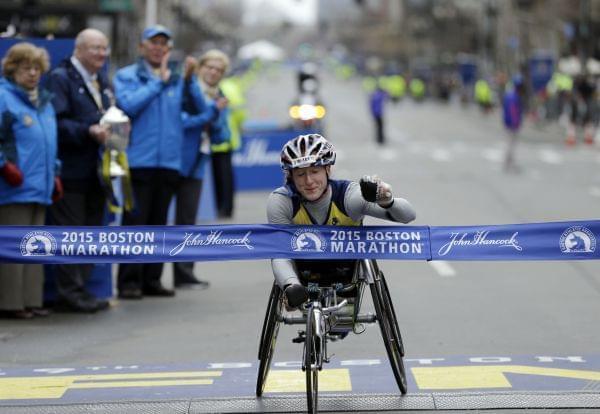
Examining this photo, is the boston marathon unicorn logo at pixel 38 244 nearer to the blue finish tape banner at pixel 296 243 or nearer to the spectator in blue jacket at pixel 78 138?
the blue finish tape banner at pixel 296 243

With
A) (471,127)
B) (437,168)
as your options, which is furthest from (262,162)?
(471,127)

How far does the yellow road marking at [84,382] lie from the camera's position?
309 inches

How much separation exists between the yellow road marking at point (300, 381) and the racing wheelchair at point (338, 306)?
41cm

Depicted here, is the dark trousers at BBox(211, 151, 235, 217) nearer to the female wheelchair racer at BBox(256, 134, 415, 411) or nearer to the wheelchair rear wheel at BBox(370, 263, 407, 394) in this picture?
the female wheelchair racer at BBox(256, 134, 415, 411)

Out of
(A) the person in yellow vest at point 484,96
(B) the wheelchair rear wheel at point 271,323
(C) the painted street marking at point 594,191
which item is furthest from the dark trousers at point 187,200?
(A) the person in yellow vest at point 484,96

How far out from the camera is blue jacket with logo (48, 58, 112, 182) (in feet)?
34.4

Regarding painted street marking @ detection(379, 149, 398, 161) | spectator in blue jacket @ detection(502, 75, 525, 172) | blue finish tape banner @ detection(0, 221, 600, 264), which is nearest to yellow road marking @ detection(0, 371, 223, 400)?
blue finish tape banner @ detection(0, 221, 600, 264)

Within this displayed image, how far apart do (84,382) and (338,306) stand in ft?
6.67

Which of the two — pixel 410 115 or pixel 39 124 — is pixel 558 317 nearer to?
pixel 39 124

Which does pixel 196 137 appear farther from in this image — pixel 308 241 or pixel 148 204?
pixel 308 241

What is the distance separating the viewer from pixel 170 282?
41.9 ft

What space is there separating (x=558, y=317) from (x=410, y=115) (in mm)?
54729

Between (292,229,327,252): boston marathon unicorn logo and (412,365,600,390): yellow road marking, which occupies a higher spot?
(292,229,327,252): boston marathon unicorn logo

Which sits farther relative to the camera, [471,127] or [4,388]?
[471,127]
